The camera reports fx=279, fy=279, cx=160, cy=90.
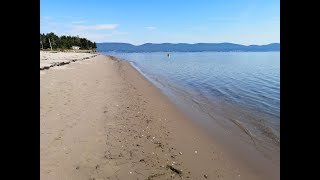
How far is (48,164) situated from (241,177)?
4004 millimetres

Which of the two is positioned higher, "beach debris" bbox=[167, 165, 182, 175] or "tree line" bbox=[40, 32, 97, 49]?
"tree line" bbox=[40, 32, 97, 49]

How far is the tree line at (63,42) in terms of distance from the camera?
12038 cm

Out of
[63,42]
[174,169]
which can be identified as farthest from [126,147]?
[63,42]

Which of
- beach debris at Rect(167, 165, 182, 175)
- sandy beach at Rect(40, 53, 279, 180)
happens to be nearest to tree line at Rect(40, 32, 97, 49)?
sandy beach at Rect(40, 53, 279, 180)

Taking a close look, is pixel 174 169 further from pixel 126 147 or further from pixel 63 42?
pixel 63 42

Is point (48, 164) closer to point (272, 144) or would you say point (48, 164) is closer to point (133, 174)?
point (133, 174)

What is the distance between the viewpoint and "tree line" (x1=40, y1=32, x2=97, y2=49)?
395 feet

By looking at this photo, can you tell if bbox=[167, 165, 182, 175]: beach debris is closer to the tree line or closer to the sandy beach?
the sandy beach

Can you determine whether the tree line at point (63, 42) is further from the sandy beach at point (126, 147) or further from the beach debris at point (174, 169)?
the beach debris at point (174, 169)

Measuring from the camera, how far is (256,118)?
11.8m

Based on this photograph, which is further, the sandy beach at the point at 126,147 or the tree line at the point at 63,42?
the tree line at the point at 63,42

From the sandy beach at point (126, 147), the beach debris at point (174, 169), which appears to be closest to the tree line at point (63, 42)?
the sandy beach at point (126, 147)
